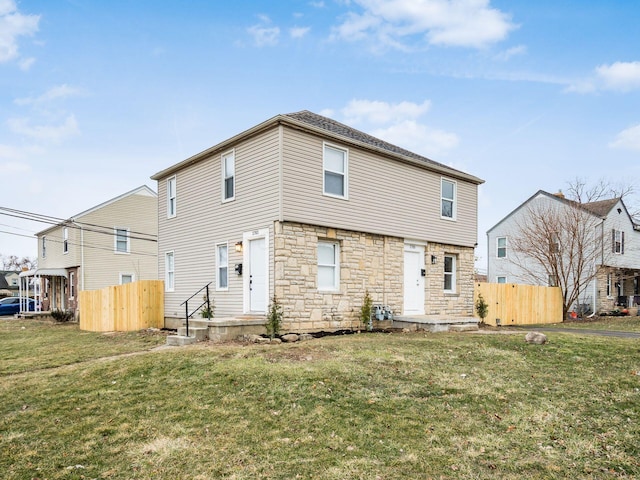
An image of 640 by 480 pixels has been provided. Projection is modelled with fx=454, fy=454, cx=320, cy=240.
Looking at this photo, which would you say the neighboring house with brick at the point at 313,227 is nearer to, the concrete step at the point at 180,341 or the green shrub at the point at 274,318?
the green shrub at the point at 274,318

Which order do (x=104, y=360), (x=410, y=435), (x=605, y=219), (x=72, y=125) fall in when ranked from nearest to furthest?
1. (x=410, y=435)
2. (x=104, y=360)
3. (x=72, y=125)
4. (x=605, y=219)

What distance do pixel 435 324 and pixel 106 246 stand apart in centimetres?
2034

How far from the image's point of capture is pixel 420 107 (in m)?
19.4

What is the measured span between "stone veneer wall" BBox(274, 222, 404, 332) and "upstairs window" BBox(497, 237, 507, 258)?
17428mm

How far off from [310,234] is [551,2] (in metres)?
9.53

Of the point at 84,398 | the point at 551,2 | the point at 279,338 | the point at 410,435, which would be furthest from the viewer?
the point at 551,2

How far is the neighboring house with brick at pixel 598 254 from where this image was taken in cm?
2489

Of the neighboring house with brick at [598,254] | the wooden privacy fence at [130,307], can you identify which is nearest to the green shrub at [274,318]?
the wooden privacy fence at [130,307]

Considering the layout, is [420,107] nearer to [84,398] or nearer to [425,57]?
[425,57]

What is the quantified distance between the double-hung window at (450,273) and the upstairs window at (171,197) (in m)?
9.86

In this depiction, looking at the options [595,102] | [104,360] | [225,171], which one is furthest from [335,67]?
[104,360]

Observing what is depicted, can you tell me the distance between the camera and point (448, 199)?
641 inches

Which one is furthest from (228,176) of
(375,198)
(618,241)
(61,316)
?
(618,241)

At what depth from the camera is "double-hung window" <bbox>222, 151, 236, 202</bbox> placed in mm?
13220
